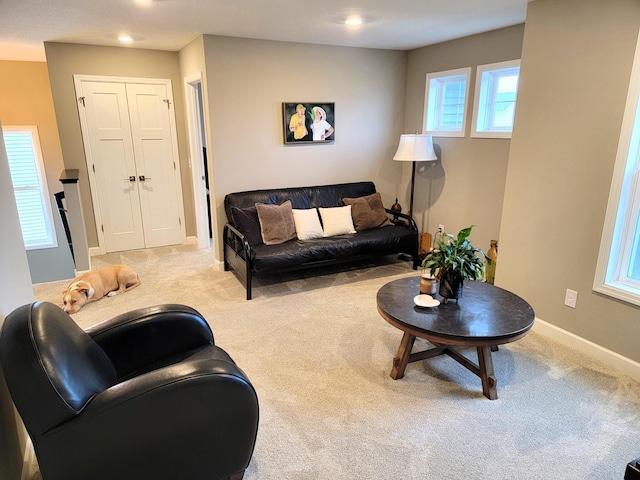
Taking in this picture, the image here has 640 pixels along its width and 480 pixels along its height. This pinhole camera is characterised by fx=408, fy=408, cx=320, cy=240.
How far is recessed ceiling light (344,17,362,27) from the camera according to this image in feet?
11.0

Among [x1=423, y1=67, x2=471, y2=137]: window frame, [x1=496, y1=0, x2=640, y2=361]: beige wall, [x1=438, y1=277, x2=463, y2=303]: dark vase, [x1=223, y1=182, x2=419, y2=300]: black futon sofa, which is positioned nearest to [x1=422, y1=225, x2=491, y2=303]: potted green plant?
[x1=438, y1=277, x2=463, y2=303]: dark vase

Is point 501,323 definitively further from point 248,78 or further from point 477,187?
point 248,78

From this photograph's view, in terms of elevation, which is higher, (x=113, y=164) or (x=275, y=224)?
(x=113, y=164)

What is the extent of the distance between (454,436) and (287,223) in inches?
102

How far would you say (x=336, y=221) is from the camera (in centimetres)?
439

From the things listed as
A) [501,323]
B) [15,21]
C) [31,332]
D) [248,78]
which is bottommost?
[501,323]

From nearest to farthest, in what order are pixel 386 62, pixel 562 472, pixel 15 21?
1. pixel 562 472
2. pixel 15 21
3. pixel 386 62

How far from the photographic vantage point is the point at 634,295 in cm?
252

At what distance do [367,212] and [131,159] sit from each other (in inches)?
116

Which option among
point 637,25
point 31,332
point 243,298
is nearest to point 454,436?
point 31,332

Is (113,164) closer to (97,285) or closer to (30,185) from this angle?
(97,285)

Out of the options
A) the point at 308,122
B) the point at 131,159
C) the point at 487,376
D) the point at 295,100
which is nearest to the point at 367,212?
Answer: the point at 308,122

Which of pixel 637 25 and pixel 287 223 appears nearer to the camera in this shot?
pixel 637 25

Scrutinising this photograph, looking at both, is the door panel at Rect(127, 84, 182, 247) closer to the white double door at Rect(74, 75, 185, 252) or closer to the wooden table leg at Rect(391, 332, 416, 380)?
the white double door at Rect(74, 75, 185, 252)
